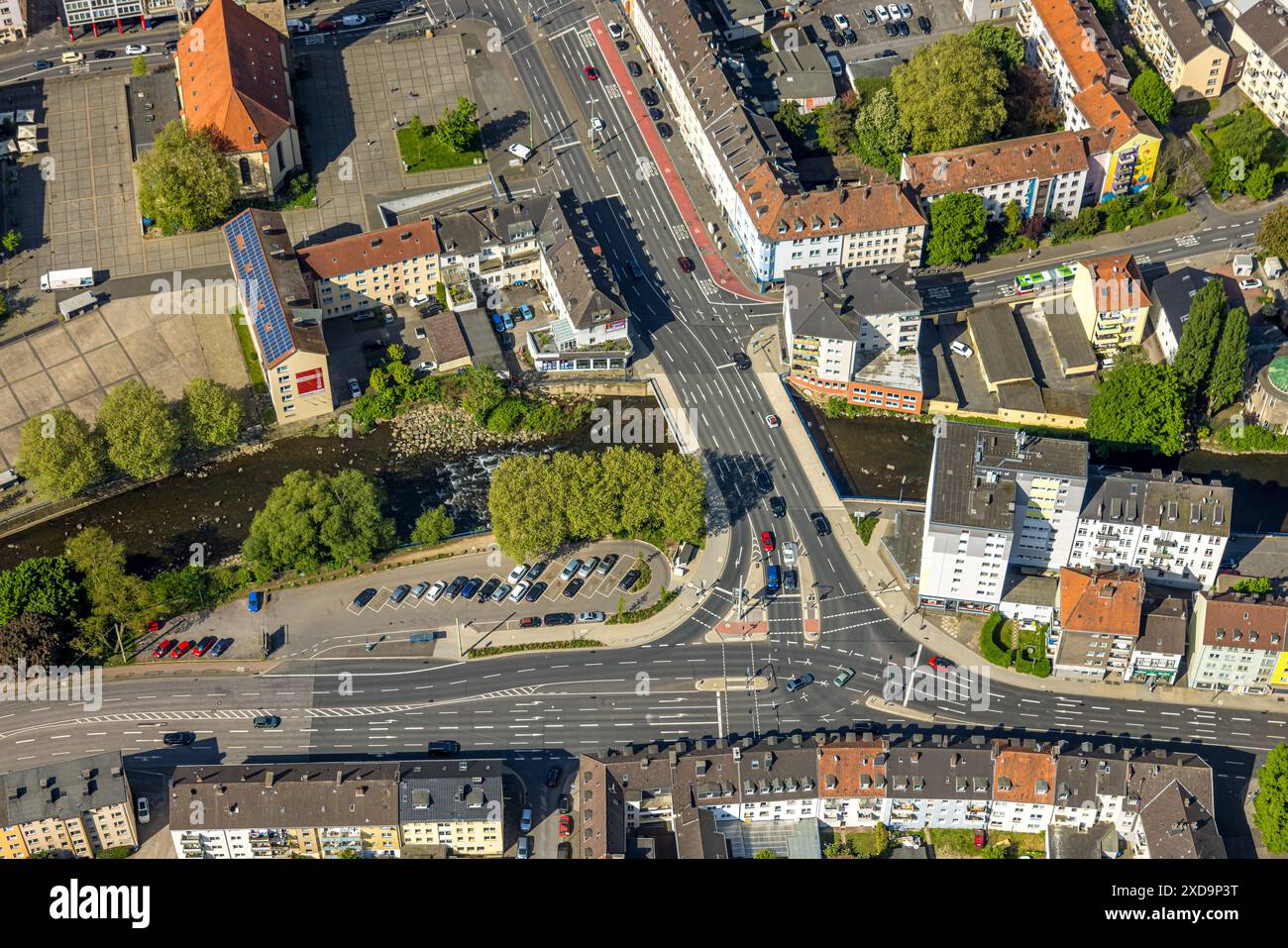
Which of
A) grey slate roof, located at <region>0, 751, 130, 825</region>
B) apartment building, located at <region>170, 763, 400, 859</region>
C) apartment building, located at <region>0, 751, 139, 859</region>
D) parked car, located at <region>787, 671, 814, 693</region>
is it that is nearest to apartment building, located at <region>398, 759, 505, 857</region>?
apartment building, located at <region>170, 763, 400, 859</region>

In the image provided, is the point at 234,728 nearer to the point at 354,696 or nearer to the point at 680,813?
the point at 354,696

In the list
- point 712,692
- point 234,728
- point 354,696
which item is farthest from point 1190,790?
point 234,728

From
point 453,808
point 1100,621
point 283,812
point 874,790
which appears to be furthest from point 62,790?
point 1100,621

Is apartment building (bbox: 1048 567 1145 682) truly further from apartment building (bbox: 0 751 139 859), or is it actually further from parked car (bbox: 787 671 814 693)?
apartment building (bbox: 0 751 139 859)

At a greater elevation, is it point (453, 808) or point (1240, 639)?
point (1240, 639)

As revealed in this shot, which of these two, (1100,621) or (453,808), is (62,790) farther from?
(1100,621)

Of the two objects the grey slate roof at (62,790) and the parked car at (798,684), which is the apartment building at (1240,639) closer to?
the parked car at (798,684)
